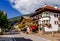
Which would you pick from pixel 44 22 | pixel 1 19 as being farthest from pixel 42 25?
pixel 1 19

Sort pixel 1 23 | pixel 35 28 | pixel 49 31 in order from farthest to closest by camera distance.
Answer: pixel 35 28, pixel 49 31, pixel 1 23

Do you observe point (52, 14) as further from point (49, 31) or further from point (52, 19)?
point (49, 31)

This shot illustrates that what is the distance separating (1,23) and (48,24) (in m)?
18.1

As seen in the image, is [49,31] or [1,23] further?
[49,31]

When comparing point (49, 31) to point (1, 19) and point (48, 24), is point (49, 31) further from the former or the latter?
point (1, 19)

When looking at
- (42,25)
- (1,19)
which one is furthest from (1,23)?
(42,25)

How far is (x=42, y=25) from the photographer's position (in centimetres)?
7438

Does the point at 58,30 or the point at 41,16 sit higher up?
the point at 41,16

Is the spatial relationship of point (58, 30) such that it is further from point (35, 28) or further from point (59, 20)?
point (35, 28)

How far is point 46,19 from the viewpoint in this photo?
73.1 m

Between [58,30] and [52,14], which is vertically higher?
[52,14]

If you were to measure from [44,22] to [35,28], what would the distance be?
11777 millimetres

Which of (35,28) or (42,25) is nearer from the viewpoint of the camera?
(42,25)

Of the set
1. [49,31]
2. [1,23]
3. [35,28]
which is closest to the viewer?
[1,23]
